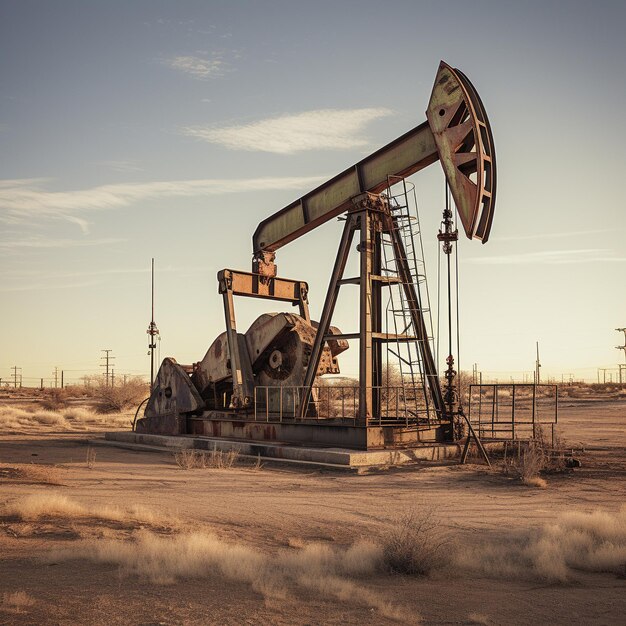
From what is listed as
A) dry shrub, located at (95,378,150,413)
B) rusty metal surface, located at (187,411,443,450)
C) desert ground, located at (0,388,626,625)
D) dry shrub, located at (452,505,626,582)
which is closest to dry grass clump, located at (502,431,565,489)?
desert ground, located at (0,388,626,625)

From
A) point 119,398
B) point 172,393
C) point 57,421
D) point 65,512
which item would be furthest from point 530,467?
point 119,398

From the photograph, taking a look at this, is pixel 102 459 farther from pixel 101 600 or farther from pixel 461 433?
pixel 101 600

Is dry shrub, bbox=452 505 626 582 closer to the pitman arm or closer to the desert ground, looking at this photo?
the desert ground

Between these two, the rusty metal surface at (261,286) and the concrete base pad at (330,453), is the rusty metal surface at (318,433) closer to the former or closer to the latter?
the concrete base pad at (330,453)

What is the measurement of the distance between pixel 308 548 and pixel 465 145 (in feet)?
24.7

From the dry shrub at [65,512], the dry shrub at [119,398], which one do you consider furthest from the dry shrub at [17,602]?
the dry shrub at [119,398]

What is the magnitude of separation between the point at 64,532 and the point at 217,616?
263 cm

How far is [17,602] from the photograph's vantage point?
4.16m

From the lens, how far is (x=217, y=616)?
4.09 metres

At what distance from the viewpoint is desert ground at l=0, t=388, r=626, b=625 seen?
425 centimetres

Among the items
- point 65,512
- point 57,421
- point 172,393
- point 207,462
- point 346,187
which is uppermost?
Result: point 346,187

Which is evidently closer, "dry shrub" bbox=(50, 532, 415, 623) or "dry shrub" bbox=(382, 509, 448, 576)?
"dry shrub" bbox=(50, 532, 415, 623)

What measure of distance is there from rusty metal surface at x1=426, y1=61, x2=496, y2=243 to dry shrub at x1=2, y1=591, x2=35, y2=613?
8.05 meters

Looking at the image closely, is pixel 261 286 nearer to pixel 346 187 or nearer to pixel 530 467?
pixel 346 187
